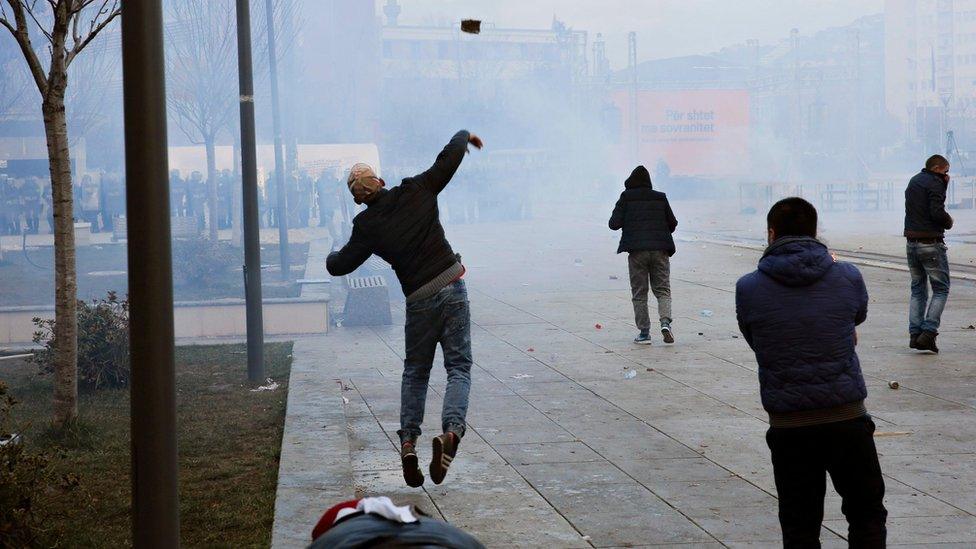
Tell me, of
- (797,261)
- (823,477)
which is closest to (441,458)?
(823,477)

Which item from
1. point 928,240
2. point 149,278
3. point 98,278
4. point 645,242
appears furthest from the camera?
point 98,278

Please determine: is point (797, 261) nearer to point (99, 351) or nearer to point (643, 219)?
point (99, 351)

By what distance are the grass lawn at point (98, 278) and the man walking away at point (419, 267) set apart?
26.1 feet

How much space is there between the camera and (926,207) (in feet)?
33.1

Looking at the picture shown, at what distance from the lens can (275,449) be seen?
23.7ft

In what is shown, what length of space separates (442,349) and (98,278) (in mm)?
16126

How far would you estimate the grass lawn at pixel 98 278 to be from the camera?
18.2m

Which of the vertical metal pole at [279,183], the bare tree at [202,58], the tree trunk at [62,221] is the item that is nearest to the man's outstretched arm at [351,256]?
the tree trunk at [62,221]

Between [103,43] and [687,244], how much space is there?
51.0ft

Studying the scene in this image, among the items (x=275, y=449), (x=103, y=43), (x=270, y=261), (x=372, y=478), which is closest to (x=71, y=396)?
(x=275, y=449)

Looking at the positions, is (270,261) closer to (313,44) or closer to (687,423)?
(687,423)

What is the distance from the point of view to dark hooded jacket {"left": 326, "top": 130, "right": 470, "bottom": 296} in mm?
6094

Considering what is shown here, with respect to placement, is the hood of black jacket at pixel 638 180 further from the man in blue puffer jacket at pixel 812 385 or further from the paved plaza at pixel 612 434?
the man in blue puffer jacket at pixel 812 385

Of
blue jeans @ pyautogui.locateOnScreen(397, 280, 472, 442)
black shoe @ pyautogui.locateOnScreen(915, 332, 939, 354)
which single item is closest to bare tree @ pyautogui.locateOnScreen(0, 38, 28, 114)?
black shoe @ pyautogui.locateOnScreen(915, 332, 939, 354)
